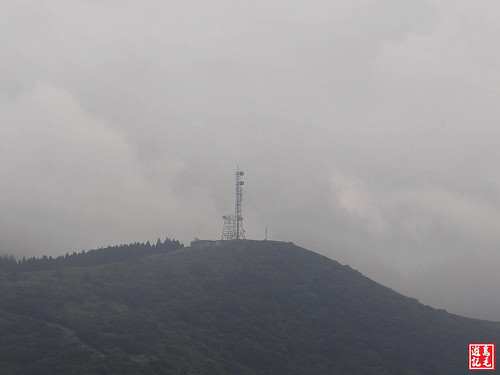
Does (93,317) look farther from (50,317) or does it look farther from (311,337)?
(311,337)

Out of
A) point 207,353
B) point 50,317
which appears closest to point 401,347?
point 207,353

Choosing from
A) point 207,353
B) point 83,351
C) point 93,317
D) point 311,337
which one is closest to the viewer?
point 83,351

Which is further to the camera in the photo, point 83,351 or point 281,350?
point 281,350

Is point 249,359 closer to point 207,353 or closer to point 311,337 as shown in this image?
point 207,353

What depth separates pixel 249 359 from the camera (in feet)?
582

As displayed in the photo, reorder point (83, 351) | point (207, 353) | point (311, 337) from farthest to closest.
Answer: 1. point (311, 337)
2. point (207, 353)
3. point (83, 351)

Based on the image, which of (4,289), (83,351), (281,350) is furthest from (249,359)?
(4,289)

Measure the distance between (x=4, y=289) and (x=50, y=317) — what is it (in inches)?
931

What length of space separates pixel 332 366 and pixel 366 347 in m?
18.4

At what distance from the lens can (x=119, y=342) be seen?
16650 centimetres

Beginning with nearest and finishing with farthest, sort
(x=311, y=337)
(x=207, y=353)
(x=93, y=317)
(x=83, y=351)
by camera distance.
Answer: (x=83, y=351), (x=207, y=353), (x=93, y=317), (x=311, y=337)

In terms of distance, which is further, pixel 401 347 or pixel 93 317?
pixel 401 347

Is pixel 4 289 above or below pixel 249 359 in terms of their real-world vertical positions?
above

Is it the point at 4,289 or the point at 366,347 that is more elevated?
the point at 4,289
